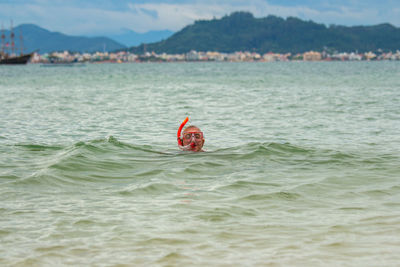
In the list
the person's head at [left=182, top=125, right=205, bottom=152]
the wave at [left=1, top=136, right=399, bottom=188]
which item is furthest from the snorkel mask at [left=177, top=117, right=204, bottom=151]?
the wave at [left=1, top=136, right=399, bottom=188]

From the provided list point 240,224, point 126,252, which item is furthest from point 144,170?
point 126,252

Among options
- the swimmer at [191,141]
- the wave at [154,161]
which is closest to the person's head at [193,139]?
the swimmer at [191,141]

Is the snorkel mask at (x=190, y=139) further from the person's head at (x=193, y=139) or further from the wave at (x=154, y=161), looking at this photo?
the wave at (x=154, y=161)

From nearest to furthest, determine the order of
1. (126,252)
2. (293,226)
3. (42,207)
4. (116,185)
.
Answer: (126,252) → (293,226) → (42,207) → (116,185)

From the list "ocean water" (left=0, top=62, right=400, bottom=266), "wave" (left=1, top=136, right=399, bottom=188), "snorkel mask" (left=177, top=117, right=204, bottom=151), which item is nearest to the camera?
"ocean water" (left=0, top=62, right=400, bottom=266)

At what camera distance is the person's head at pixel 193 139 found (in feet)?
37.3

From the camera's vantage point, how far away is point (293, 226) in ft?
21.5

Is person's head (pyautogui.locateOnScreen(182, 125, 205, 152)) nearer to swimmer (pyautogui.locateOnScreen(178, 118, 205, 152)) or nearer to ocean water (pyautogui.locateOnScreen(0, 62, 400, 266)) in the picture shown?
swimmer (pyautogui.locateOnScreen(178, 118, 205, 152))

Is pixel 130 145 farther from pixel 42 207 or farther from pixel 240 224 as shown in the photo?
pixel 240 224

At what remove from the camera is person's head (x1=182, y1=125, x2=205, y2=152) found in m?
11.4

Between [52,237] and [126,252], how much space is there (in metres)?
1.02

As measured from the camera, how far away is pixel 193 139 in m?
11.8

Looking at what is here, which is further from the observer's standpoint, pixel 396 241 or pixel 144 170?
pixel 144 170

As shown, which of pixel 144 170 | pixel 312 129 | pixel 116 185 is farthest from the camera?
pixel 312 129
